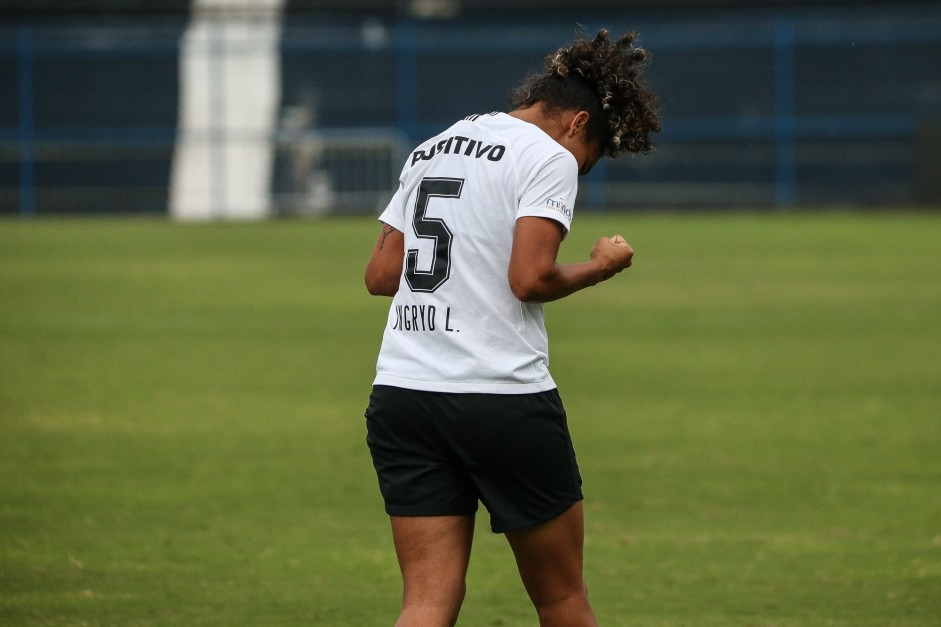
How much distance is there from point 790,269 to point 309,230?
1141 centimetres

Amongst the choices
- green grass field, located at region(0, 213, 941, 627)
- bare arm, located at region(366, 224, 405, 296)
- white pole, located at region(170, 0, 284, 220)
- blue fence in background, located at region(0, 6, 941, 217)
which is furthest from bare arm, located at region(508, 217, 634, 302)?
white pole, located at region(170, 0, 284, 220)

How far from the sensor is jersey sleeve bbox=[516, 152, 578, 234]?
4074mm

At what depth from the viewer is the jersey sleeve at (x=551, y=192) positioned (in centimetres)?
407

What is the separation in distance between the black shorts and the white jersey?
5 centimetres

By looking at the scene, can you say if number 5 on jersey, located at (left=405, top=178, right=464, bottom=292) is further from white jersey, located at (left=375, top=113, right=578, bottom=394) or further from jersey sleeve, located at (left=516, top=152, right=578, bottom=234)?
jersey sleeve, located at (left=516, top=152, right=578, bottom=234)

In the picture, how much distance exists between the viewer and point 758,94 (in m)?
37.8

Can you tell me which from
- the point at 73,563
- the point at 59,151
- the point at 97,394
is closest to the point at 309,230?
the point at 59,151

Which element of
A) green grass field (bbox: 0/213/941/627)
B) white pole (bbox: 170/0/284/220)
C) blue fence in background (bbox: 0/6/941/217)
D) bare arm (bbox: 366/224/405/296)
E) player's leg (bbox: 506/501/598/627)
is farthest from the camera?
white pole (bbox: 170/0/284/220)

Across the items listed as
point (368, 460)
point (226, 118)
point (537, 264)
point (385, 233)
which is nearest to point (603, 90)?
point (537, 264)

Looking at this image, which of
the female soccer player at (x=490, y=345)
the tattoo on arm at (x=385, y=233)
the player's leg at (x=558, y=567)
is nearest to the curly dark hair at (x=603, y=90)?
the female soccer player at (x=490, y=345)

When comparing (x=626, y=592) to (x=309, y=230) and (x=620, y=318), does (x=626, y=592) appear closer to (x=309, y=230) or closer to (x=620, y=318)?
(x=620, y=318)

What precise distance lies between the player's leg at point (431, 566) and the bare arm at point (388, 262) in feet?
2.07

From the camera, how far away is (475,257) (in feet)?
13.6

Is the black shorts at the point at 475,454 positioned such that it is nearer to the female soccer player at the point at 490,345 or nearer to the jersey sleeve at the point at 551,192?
the female soccer player at the point at 490,345
